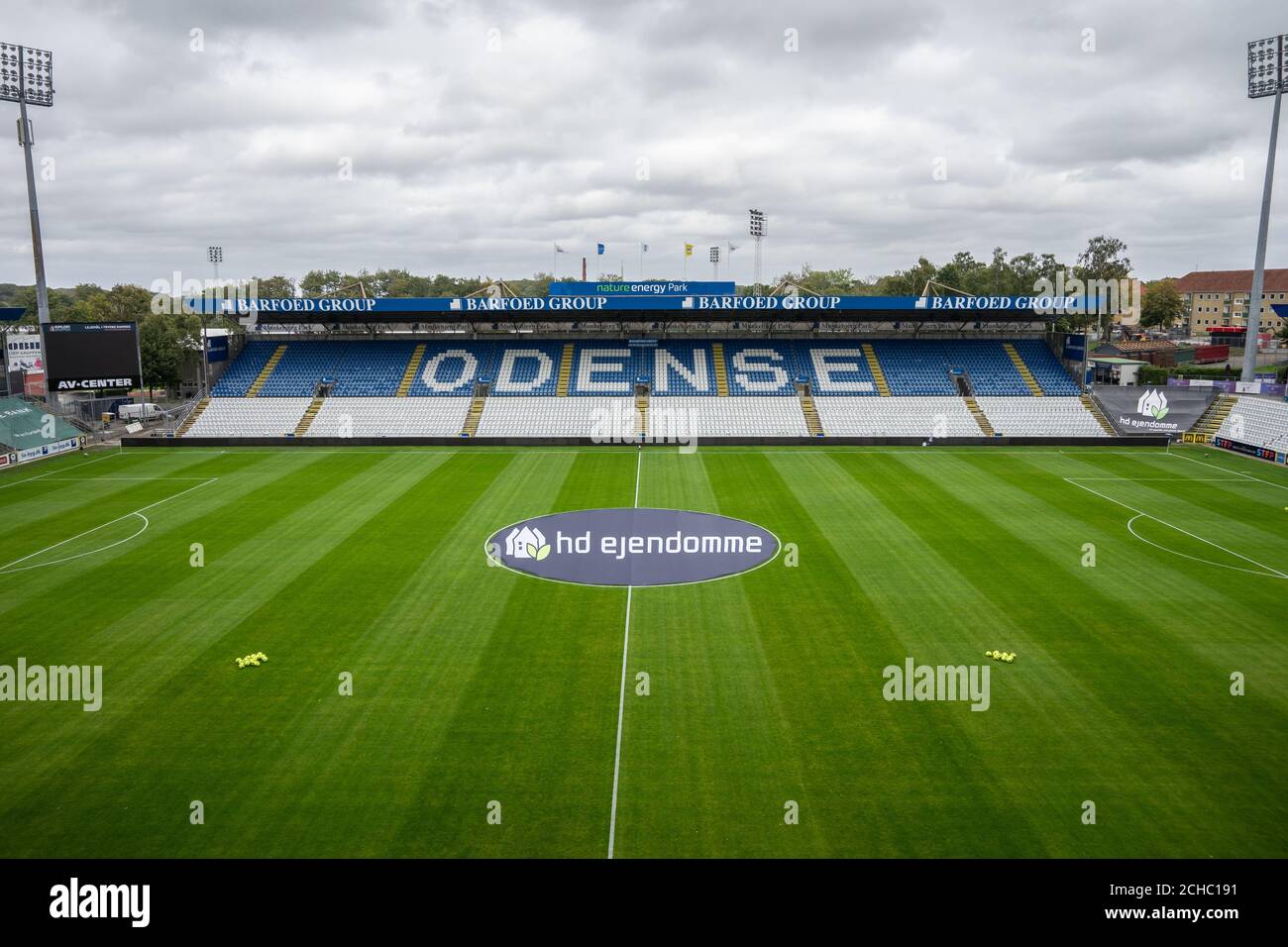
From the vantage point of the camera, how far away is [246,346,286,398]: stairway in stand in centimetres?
5483

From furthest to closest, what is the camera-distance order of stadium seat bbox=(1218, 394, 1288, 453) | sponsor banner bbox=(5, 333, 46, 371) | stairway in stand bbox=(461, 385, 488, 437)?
stairway in stand bbox=(461, 385, 488, 437)
sponsor banner bbox=(5, 333, 46, 371)
stadium seat bbox=(1218, 394, 1288, 453)

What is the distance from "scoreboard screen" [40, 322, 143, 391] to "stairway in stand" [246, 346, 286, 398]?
844 cm

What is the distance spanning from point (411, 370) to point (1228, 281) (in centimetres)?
15362

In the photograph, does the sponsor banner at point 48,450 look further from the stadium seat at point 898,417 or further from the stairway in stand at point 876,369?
the stairway in stand at point 876,369

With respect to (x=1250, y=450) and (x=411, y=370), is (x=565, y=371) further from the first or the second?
(x=1250, y=450)

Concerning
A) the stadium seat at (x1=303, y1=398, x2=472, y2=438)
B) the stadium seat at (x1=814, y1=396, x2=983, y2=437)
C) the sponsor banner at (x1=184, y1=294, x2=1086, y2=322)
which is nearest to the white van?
the sponsor banner at (x1=184, y1=294, x2=1086, y2=322)

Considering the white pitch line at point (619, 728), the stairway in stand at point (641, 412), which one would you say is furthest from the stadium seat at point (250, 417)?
the white pitch line at point (619, 728)

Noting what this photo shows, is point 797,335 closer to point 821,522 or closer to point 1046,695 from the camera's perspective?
point 821,522

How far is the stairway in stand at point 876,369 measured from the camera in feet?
180

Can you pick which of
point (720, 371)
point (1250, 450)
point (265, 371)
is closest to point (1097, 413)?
point (1250, 450)

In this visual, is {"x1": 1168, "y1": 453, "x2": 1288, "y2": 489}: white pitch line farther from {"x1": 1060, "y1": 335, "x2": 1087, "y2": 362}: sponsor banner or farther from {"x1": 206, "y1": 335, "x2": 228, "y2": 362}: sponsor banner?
{"x1": 206, "y1": 335, "x2": 228, "y2": 362}: sponsor banner
